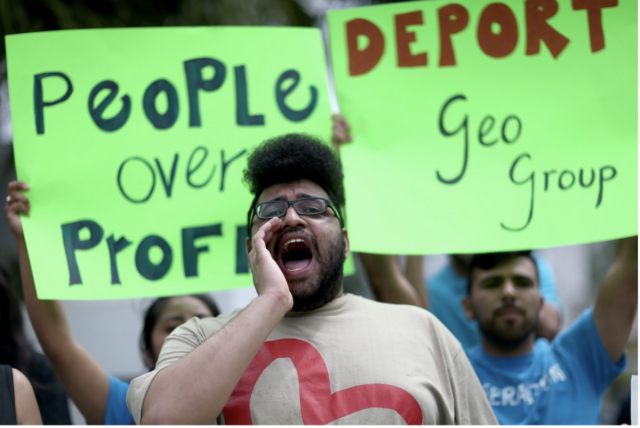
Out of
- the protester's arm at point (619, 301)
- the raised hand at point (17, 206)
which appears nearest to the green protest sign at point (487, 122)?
the protester's arm at point (619, 301)

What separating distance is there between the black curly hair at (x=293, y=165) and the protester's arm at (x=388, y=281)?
28cm

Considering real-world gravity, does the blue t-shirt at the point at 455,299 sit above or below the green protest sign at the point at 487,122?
below

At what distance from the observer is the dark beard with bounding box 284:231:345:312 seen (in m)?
1.66

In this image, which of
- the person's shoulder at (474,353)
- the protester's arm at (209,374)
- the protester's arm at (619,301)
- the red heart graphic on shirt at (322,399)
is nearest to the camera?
the protester's arm at (209,374)

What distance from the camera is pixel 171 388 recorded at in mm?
A: 1369

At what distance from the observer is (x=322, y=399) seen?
1498mm

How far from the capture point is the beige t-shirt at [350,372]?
1.49m

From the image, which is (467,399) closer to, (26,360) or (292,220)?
(292,220)

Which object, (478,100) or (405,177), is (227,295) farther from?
(478,100)

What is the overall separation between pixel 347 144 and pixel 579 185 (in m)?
0.71

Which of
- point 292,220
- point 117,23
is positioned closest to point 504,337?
point 292,220

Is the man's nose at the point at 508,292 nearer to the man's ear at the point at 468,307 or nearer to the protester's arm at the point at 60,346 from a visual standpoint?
the man's ear at the point at 468,307

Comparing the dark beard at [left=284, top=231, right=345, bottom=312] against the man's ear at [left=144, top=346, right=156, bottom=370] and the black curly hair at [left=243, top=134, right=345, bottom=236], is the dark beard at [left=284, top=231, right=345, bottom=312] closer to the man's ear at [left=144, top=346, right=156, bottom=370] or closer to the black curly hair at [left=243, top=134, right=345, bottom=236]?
the black curly hair at [left=243, top=134, right=345, bottom=236]

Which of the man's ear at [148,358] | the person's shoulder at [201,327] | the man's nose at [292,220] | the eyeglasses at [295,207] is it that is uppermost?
the eyeglasses at [295,207]
